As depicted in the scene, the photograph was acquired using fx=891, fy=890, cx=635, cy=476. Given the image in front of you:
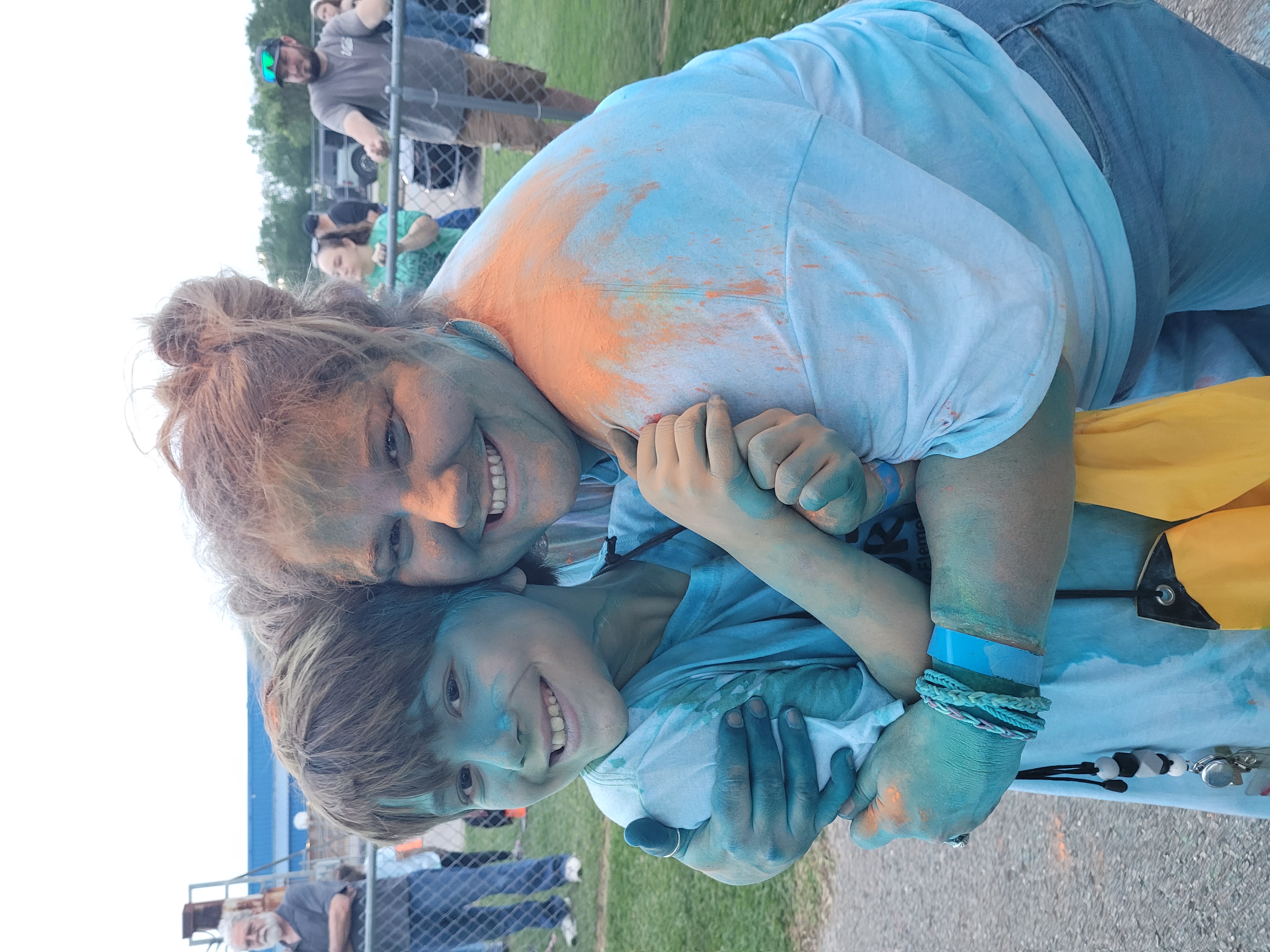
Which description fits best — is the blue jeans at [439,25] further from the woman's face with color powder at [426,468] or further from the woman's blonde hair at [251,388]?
the woman's face with color powder at [426,468]

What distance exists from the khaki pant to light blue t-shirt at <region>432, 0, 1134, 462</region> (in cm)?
527

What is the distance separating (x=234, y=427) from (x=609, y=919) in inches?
281

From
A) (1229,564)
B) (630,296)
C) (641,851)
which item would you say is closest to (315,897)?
(641,851)

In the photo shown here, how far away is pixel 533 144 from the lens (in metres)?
6.80

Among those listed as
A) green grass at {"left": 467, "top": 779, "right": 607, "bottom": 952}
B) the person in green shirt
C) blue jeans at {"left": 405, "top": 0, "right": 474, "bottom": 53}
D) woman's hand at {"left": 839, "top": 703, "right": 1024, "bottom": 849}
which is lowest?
green grass at {"left": 467, "top": 779, "right": 607, "bottom": 952}

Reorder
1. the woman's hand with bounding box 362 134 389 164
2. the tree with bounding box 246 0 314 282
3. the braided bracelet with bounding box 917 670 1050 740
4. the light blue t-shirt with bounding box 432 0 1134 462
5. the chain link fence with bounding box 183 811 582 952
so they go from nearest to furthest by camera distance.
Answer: the light blue t-shirt with bounding box 432 0 1134 462 → the braided bracelet with bounding box 917 670 1050 740 → the woman's hand with bounding box 362 134 389 164 → the chain link fence with bounding box 183 811 582 952 → the tree with bounding box 246 0 314 282

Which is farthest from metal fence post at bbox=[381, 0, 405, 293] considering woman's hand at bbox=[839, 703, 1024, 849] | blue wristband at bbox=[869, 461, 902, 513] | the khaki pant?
woman's hand at bbox=[839, 703, 1024, 849]

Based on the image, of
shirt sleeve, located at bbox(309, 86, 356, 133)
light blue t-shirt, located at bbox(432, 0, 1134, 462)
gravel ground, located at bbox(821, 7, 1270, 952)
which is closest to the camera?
light blue t-shirt, located at bbox(432, 0, 1134, 462)

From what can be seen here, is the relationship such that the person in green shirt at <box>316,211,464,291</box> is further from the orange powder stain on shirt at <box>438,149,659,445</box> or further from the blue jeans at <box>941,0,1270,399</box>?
the blue jeans at <box>941,0,1270,399</box>

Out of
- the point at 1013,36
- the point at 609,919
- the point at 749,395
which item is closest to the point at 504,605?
the point at 749,395

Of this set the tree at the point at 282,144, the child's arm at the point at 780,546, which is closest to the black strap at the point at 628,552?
the child's arm at the point at 780,546

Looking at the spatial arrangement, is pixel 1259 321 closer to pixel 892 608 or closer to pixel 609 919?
pixel 892 608

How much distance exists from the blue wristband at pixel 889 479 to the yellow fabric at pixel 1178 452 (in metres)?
0.37

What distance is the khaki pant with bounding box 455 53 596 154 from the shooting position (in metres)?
6.48
